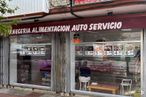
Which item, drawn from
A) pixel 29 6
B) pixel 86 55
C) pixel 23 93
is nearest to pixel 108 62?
pixel 86 55

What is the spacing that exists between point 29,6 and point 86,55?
295cm

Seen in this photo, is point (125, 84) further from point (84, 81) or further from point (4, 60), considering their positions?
point (4, 60)

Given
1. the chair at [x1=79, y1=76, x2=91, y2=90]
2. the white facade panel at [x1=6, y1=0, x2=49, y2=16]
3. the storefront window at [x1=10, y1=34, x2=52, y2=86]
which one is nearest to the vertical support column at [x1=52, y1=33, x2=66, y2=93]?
the storefront window at [x1=10, y1=34, x2=52, y2=86]

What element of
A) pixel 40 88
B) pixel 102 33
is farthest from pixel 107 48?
pixel 40 88

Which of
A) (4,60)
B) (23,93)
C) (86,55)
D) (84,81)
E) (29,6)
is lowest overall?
(23,93)

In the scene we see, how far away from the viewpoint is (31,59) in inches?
566

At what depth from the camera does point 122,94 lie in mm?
11484

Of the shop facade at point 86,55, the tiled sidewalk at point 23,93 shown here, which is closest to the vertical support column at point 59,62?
the shop facade at point 86,55

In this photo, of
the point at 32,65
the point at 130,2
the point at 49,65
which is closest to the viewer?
the point at 130,2

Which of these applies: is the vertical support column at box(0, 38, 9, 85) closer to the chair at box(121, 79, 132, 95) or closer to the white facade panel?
the white facade panel

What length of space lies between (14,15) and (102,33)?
143 inches

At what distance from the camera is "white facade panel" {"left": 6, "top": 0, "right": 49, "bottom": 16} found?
38.8ft

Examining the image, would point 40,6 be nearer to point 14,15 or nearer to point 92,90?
point 14,15

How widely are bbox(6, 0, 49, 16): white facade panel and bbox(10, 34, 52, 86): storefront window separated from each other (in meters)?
1.62
